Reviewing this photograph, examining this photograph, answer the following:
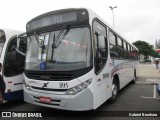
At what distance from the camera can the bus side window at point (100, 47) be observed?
202 inches

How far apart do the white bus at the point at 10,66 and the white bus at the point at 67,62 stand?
1.17 metres

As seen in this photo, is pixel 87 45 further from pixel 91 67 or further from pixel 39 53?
pixel 39 53

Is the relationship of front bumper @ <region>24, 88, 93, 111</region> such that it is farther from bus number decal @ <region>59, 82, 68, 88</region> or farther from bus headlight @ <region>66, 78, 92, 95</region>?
bus number decal @ <region>59, 82, 68, 88</region>

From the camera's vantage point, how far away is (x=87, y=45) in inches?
193

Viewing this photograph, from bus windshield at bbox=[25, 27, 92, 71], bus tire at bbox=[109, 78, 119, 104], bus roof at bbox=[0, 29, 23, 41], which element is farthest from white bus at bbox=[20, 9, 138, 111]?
bus roof at bbox=[0, 29, 23, 41]

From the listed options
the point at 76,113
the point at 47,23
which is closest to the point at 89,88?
the point at 76,113

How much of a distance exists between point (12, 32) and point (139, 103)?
5.44 m

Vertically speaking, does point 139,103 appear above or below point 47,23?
below

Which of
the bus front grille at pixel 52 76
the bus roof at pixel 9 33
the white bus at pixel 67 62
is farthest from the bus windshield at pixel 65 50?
the bus roof at pixel 9 33

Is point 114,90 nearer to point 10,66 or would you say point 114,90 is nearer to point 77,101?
point 77,101

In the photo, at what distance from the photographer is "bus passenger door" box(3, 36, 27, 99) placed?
6494 millimetres

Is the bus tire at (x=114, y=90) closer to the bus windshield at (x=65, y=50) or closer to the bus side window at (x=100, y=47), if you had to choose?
the bus side window at (x=100, y=47)

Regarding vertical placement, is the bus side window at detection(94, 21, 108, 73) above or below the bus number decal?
above

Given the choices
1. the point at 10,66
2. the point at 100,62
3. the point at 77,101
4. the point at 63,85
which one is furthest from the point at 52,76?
the point at 10,66
